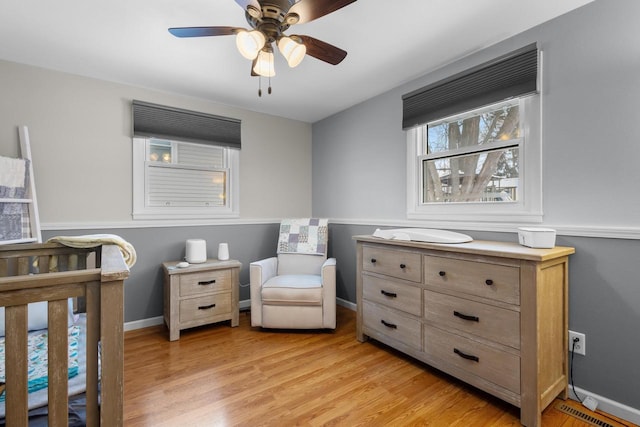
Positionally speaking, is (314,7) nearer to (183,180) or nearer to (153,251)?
(183,180)

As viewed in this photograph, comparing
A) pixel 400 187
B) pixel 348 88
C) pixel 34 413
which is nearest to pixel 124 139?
pixel 348 88

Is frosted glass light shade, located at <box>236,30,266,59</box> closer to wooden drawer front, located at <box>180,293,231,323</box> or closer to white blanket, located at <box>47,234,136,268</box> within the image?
white blanket, located at <box>47,234,136,268</box>

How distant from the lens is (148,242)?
115 inches

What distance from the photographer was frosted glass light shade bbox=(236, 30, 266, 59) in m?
1.53

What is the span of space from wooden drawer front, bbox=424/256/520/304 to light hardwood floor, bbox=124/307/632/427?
0.65 metres

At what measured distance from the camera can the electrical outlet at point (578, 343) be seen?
1732 mm

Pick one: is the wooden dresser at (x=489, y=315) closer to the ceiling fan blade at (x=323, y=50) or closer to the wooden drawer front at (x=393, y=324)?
the wooden drawer front at (x=393, y=324)

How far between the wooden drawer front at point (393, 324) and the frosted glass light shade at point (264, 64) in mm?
1906

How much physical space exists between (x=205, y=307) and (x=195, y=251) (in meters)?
0.54

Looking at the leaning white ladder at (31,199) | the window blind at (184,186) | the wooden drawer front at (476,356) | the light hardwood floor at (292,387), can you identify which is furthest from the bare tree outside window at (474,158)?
the leaning white ladder at (31,199)

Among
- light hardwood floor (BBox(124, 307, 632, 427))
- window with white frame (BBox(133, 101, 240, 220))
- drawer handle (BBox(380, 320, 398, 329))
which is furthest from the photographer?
window with white frame (BBox(133, 101, 240, 220))

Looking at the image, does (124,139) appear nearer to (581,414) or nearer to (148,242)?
(148,242)

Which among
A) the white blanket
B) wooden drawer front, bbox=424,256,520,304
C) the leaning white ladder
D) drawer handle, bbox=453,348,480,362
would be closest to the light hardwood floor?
drawer handle, bbox=453,348,480,362

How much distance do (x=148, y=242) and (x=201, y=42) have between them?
6.22 feet
